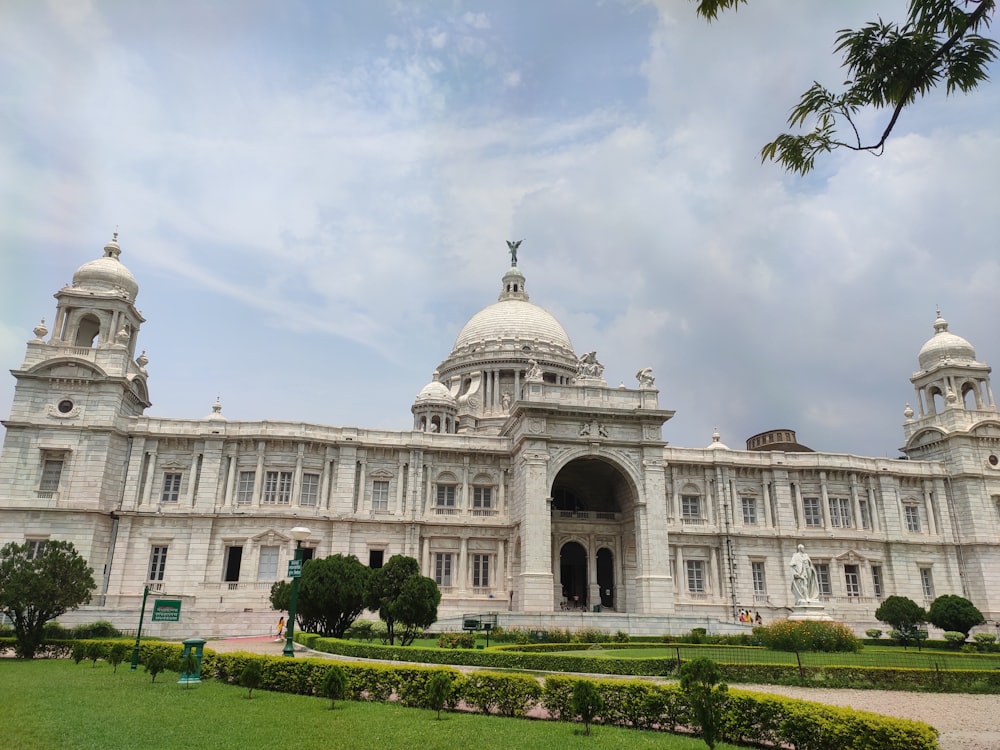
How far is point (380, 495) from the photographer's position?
Answer: 4456cm

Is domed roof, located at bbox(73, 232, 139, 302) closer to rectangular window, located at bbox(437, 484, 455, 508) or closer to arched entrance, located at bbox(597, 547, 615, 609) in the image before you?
rectangular window, located at bbox(437, 484, 455, 508)

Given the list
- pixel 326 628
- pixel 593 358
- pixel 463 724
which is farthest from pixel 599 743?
pixel 593 358

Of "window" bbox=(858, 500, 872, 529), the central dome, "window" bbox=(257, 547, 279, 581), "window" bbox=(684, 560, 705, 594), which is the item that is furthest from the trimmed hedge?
the central dome

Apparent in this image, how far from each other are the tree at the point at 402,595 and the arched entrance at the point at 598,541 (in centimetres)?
1724

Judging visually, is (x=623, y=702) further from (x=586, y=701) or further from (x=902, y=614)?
(x=902, y=614)

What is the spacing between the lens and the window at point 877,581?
47594 mm

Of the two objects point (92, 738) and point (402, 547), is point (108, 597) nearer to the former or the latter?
point (402, 547)

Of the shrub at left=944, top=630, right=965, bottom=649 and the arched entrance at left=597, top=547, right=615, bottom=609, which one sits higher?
the arched entrance at left=597, top=547, right=615, bottom=609

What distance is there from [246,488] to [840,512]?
39.3 metres

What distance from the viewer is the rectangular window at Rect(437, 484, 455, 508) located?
4547 centimetres

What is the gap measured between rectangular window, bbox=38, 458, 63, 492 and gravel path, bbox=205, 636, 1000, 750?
3695 centimetres

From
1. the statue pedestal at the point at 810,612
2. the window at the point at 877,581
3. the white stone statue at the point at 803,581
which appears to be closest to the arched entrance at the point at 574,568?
the white stone statue at the point at 803,581

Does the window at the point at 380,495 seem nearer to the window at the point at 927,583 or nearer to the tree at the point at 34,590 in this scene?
the tree at the point at 34,590

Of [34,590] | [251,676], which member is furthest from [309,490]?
[251,676]
